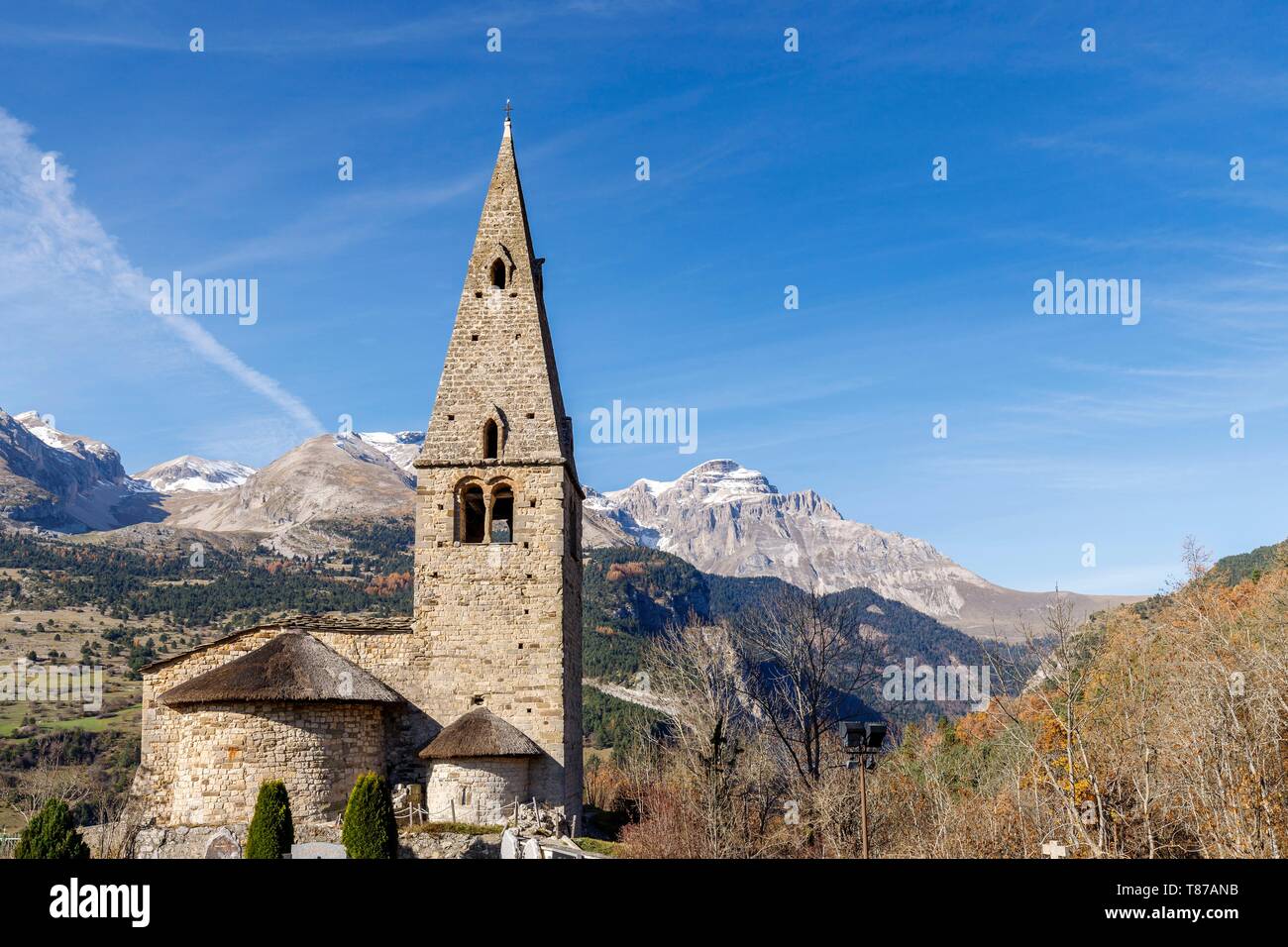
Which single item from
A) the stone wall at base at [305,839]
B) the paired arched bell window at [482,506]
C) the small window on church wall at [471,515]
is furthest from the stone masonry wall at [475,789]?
Answer: the small window on church wall at [471,515]

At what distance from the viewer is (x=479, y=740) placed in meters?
30.5

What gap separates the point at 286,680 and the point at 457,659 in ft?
15.8

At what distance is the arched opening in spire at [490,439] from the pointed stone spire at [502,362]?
73 millimetres

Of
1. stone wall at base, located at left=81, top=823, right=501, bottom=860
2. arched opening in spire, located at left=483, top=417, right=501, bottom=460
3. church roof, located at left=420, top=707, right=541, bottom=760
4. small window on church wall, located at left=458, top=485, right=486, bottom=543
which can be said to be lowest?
stone wall at base, located at left=81, top=823, right=501, bottom=860

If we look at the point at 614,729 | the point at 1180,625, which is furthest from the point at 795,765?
the point at 614,729

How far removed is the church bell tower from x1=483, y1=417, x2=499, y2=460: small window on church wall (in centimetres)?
4

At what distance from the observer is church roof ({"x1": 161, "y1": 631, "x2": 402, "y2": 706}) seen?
29.3 metres

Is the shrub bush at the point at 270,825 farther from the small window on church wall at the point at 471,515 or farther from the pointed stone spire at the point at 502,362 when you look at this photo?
the pointed stone spire at the point at 502,362

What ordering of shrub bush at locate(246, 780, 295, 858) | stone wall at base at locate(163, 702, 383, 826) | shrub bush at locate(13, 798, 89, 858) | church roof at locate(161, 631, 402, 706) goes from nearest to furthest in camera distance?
shrub bush at locate(13, 798, 89, 858) < shrub bush at locate(246, 780, 295, 858) < stone wall at base at locate(163, 702, 383, 826) < church roof at locate(161, 631, 402, 706)

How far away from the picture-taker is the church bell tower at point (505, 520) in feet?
105

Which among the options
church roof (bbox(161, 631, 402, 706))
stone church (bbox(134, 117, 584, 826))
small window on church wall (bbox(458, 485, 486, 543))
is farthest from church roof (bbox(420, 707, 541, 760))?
small window on church wall (bbox(458, 485, 486, 543))

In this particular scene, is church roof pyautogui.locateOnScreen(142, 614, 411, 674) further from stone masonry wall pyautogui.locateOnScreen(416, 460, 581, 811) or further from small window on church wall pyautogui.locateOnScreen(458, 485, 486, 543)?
small window on church wall pyautogui.locateOnScreen(458, 485, 486, 543)
